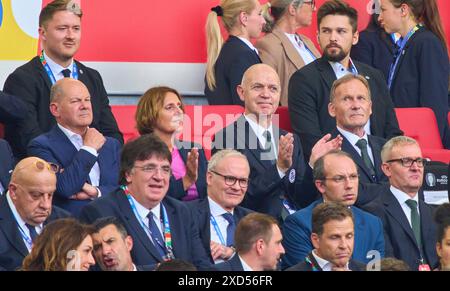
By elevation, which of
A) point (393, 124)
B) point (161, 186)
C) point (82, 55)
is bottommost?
point (161, 186)

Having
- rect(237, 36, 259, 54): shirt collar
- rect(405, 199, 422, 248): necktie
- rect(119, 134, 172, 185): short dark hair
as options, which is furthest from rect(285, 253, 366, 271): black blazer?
rect(237, 36, 259, 54): shirt collar

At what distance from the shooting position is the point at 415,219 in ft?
25.6

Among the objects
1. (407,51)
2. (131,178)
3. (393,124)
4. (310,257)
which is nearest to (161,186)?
(131,178)

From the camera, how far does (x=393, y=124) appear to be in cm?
884

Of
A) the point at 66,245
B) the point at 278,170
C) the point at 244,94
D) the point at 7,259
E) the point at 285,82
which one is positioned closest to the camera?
the point at 66,245

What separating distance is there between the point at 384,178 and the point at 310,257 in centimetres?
152

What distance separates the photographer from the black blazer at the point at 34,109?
8.02 meters

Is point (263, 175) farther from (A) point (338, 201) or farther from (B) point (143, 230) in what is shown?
(B) point (143, 230)

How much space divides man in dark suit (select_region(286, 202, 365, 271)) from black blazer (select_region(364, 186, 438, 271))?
706 millimetres

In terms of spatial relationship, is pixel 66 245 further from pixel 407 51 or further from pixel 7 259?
pixel 407 51

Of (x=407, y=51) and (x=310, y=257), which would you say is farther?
(x=407, y=51)

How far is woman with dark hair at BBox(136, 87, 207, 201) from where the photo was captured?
7.91 meters

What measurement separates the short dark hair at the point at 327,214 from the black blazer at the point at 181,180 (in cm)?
105

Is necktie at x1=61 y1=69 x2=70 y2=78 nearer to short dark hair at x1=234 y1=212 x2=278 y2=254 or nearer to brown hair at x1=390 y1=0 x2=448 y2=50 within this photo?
short dark hair at x1=234 y1=212 x2=278 y2=254
